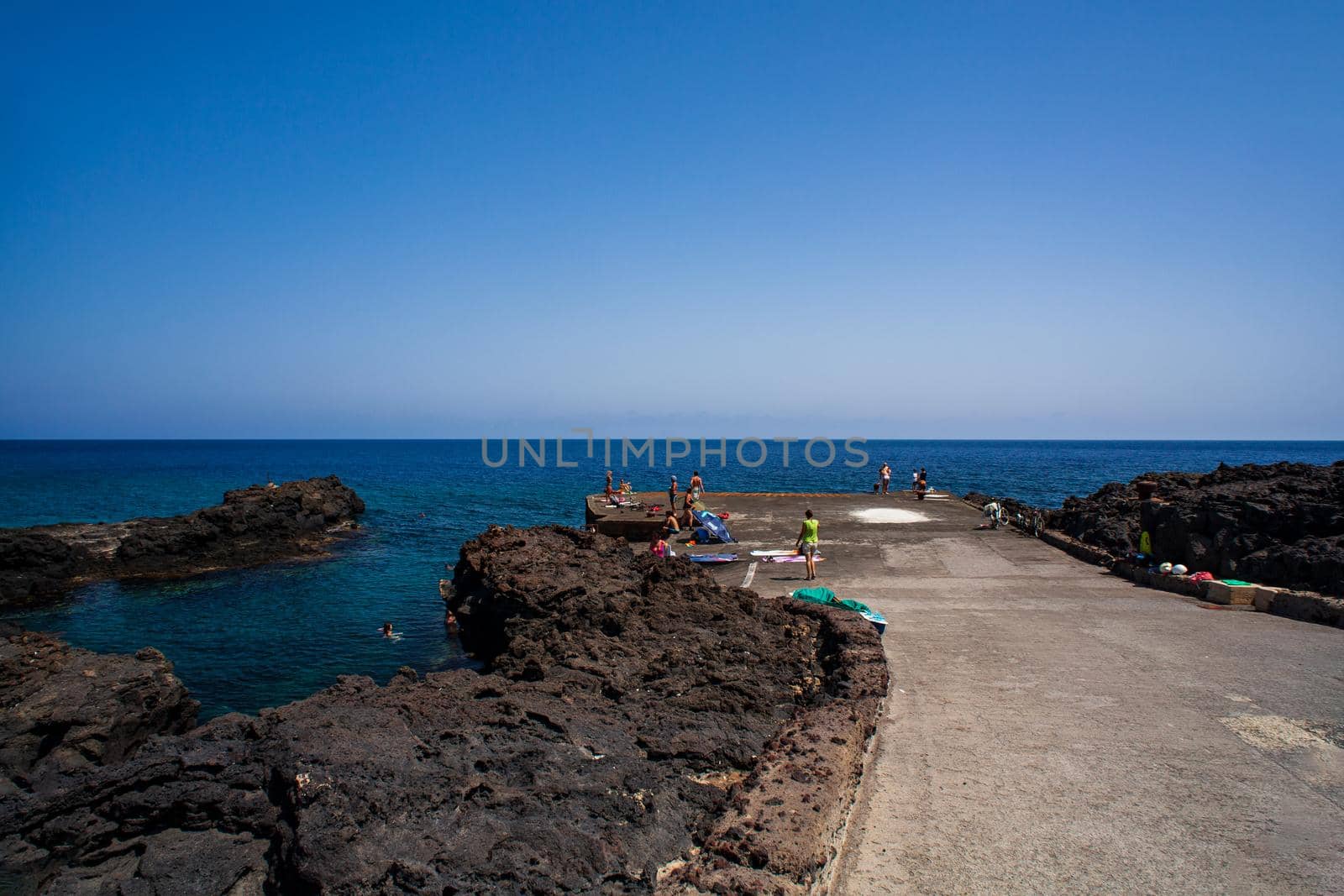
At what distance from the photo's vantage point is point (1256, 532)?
14133 mm

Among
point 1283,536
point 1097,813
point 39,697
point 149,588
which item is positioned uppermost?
point 1283,536

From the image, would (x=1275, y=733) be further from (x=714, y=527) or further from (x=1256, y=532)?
(x=714, y=527)

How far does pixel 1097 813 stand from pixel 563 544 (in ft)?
30.7

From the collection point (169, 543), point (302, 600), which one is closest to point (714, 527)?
point (302, 600)

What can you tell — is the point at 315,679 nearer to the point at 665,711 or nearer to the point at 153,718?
the point at 153,718

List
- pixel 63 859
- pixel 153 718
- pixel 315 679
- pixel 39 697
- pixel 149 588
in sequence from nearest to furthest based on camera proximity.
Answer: pixel 63 859
pixel 39 697
pixel 153 718
pixel 315 679
pixel 149 588

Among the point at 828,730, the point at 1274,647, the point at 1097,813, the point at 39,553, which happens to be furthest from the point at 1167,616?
the point at 39,553

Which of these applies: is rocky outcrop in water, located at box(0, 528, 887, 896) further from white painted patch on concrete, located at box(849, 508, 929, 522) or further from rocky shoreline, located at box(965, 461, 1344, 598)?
white painted patch on concrete, located at box(849, 508, 929, 522)

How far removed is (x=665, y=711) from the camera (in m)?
7.08

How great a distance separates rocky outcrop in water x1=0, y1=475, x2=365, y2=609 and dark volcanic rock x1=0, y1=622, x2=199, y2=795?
51.8 feet

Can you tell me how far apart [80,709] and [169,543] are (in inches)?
871

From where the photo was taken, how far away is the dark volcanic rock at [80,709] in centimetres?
880

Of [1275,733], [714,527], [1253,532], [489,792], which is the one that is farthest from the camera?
A: [714,527]

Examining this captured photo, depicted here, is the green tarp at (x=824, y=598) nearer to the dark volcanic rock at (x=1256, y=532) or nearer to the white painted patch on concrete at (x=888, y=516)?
the dark volcanic rock at (x=1256, y=532)
